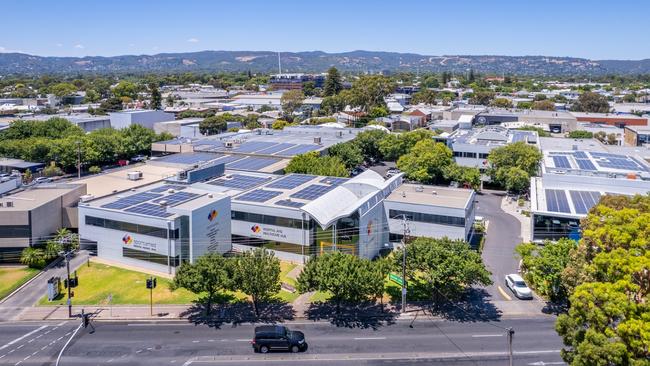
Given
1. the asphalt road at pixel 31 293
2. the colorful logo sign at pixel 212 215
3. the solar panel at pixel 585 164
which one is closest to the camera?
the asphalt road at pixel 31 293

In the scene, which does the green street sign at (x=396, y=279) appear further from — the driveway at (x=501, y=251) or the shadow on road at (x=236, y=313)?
the shadow on road at (x=236, y=313)

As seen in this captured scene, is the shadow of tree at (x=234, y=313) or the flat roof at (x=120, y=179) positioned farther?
the flat roof at (x=120, y=179)

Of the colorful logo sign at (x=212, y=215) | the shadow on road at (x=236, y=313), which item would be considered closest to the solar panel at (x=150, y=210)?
the colorful logo sign at (x=212, y=215)

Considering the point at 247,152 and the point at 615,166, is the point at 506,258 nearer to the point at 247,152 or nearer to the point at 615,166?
the point at 615,166

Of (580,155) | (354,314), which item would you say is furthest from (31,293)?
(580,155)

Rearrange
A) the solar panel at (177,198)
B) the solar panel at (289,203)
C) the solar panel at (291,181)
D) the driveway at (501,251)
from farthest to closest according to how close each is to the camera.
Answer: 1. the solar panel at (291,181)
2. the solar panel at (177,198)
3. the solar panel at (289,203)
4. the driveway at (501,251)

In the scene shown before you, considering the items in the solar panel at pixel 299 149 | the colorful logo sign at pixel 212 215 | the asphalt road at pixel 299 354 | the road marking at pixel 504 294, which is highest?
the solar panel at pixel 299 149

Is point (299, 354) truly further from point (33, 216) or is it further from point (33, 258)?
point (33, 216)
